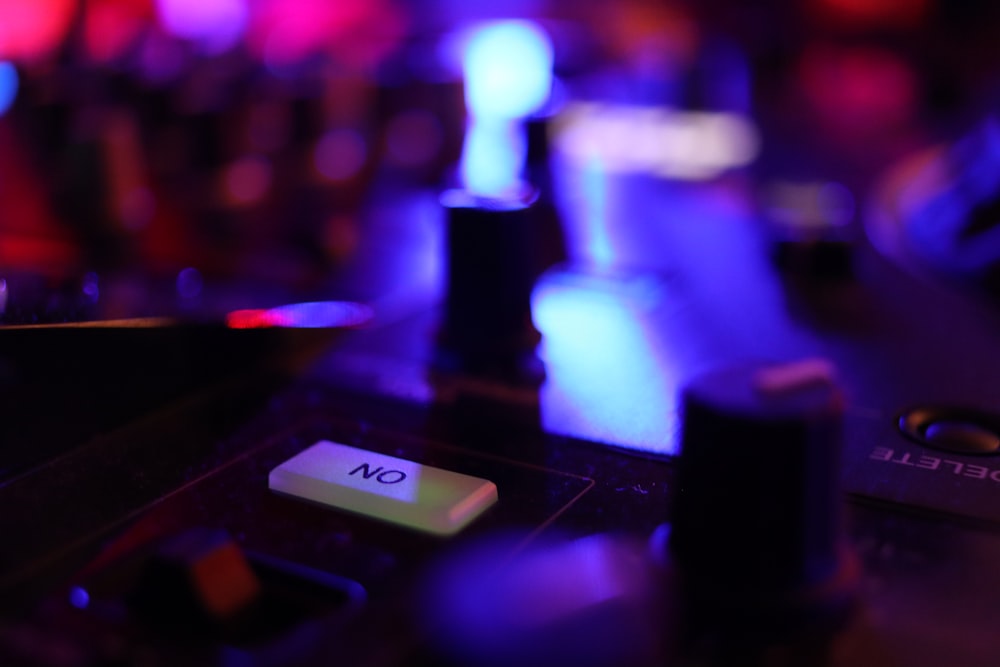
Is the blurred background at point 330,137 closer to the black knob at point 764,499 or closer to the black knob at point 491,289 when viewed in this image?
the black knob at point 491,289

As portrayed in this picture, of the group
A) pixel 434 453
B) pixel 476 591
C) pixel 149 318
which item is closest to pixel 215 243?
pixel 149 318

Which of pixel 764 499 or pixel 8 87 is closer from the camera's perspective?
pixel 764 499

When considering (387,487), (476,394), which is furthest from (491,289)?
(387,487)

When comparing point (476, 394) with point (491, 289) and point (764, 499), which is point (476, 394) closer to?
point (491, 289)

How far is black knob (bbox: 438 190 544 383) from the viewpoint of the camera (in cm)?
56

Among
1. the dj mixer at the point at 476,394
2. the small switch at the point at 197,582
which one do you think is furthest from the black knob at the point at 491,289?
the small switch at the point at 197,582

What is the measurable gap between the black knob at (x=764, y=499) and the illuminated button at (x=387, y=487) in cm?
10

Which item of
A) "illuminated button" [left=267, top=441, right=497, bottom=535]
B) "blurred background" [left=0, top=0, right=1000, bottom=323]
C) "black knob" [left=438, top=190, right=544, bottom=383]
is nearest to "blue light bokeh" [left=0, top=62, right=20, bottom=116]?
"blurred background" [left=0, top=0, right=1000, bottom=323]

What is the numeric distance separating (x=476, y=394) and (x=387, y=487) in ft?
0.46

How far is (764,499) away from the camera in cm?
32

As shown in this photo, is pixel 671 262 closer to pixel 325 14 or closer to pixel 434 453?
pixel 434 453

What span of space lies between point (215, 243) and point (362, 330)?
0.46 m

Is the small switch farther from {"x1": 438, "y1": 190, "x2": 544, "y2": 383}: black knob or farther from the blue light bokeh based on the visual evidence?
the blue light bokeh

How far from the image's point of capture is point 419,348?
2.03 ft
